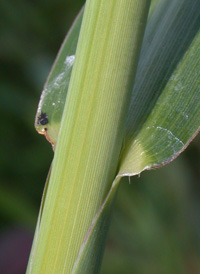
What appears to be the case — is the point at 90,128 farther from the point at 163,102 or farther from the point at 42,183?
the point at 42,183

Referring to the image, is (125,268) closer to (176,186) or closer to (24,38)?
(176,186)

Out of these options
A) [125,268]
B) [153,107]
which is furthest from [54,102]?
[125,268]

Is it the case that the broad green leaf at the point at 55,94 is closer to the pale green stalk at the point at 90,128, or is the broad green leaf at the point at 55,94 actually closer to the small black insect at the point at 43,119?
the small black insect at the point at 43,119

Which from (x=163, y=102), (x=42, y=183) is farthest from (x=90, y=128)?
(x=42, y=183)

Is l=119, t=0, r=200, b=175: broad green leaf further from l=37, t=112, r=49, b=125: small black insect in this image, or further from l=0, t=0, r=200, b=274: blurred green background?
l=0, t=0, r=200, b=274: blurred green background

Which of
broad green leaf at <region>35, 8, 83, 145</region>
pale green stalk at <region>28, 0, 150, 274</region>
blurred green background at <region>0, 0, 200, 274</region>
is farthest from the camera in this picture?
blurred green background at <region>0, 0, 200, 274</region>

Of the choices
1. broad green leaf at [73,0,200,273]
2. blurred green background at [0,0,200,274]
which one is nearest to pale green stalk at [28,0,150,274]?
broad green leaf at [73,0,200,273]
